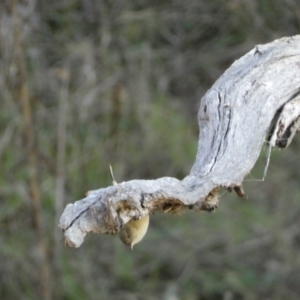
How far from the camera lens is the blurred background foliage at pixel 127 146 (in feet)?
10.4

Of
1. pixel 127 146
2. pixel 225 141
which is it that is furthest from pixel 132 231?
pixel 127 146

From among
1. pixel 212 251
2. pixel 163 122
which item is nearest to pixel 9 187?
pixel 163 122

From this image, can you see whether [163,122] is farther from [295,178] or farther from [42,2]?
[42,2]

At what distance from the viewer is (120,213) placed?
89cm

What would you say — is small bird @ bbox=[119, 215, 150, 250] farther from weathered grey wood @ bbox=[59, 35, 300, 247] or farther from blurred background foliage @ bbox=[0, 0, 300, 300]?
blurred background foliage @ bbox=[0, 0, 300, 300]

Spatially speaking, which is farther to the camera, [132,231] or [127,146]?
[127,146]

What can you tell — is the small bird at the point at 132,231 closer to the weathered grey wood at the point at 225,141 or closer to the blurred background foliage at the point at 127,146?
the weathered grey wood at the point at 225,141

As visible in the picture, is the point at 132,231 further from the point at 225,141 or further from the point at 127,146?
the point at 127,146

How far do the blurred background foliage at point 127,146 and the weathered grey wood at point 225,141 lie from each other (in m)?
1.69

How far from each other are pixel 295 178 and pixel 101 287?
3.97 ft

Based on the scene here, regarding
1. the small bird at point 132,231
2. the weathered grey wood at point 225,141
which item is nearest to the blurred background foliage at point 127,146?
the weathered grey wood at point 225,141

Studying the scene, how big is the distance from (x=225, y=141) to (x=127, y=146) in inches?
110

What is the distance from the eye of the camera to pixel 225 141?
107 centimetres

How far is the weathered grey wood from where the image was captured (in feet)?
2.91
